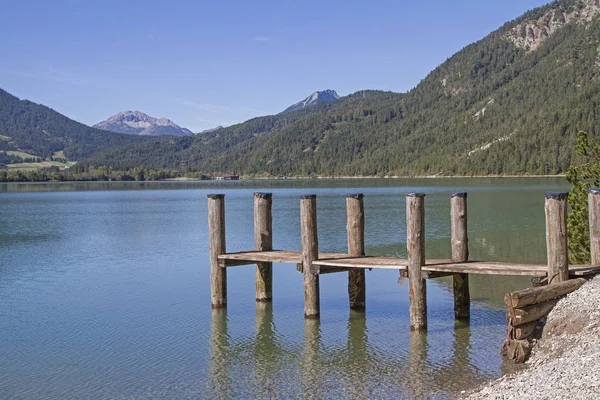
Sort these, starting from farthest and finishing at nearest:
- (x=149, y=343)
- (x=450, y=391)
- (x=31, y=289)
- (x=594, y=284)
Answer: (x=31, y=289)
(x=149, y=343)
(x=594, y=284)
(x=450, y=391)

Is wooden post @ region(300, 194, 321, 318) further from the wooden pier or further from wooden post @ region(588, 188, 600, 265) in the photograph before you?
wooden post @ region(588, 188, 600, 265)

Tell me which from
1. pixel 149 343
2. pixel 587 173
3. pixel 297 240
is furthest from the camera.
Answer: pixel 297 240

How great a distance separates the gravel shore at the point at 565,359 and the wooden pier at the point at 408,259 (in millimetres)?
1202

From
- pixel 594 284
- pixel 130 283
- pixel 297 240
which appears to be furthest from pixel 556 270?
pixel 297 240

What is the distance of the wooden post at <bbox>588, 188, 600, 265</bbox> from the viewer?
15.0 meters

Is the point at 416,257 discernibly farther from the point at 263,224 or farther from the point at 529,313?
the point at 263,224

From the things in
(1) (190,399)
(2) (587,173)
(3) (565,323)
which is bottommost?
(1) (190,399)

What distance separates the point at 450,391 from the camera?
12.7 metres

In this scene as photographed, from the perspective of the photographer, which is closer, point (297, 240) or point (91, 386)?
point (91, 386)

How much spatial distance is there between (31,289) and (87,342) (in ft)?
31.5

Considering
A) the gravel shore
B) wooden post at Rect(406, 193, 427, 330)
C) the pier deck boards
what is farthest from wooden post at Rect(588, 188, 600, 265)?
wooden post at Rect(406, 193, 427, 330)

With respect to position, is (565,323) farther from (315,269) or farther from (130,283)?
(130,283)

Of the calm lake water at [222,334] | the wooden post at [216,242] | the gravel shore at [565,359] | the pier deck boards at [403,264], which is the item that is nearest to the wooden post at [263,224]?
the pier deck boards at [403,264]

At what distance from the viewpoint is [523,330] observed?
13391 millimetres
